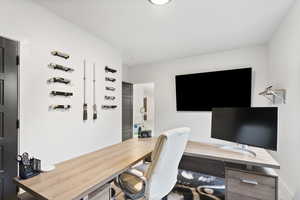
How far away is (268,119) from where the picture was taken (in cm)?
178

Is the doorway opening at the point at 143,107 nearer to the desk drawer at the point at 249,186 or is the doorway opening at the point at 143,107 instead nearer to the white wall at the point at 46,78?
the white wall at the point at 46,78

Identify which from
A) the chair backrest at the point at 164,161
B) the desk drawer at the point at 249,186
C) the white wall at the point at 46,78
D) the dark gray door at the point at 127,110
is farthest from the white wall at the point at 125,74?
the desk drawer at the point at 249,186

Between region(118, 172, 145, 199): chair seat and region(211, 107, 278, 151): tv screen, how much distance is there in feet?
4.61

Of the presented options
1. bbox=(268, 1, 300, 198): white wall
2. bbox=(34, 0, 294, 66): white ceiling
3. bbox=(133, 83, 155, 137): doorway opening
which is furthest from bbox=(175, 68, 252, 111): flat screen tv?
bbox=(133, 83, 155, 137): doorway opening

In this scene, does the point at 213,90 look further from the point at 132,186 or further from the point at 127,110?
the point at 132,186

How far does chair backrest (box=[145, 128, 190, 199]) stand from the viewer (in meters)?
1.29

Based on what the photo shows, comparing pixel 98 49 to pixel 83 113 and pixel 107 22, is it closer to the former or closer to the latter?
pixel 107 22

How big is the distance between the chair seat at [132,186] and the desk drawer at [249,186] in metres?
1.03

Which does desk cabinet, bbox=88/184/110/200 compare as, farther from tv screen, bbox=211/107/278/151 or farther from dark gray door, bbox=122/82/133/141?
dark gray door, bbox=122/82/133/141

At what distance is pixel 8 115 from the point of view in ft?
5.57

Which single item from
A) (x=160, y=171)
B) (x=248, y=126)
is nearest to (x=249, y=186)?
(x=248, y=126)

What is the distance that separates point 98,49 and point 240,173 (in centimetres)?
302

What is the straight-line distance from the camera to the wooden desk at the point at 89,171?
991mm

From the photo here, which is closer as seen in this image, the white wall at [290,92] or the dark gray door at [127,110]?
the white wall at [290,92]
